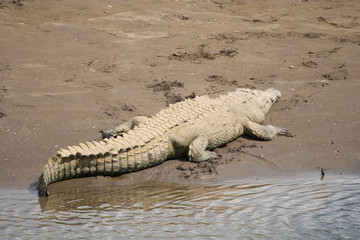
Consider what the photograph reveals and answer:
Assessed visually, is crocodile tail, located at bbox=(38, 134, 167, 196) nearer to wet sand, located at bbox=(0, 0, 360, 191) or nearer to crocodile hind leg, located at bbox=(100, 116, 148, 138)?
wet sand, located at bbox=(0, 0, 360, 191)

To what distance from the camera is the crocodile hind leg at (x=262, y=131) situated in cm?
705

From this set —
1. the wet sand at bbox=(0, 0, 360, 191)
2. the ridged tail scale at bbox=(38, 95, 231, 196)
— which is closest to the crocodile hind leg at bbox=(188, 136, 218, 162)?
the wet sand at bbox=(0, 0, 360, 191)

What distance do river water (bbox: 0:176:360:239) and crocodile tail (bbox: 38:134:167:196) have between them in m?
0.22

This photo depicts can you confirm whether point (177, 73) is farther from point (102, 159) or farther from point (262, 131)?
point (102, 159)

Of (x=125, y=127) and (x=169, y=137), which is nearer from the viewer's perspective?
(x=169, y=137)

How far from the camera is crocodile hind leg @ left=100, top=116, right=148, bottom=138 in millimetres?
6906

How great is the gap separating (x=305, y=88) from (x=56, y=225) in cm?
511

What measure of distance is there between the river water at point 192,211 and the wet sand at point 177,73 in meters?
0.28

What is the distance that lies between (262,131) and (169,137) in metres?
1.43

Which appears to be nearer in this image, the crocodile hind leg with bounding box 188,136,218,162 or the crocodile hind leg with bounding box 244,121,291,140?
the crocodile hind leg with bounding box 188,136,218,162

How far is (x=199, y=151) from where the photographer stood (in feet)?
21.2

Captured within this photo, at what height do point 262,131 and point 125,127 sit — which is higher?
point 125,127

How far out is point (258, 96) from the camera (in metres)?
7.84

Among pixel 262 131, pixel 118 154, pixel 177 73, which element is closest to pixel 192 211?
pixel 118 154
